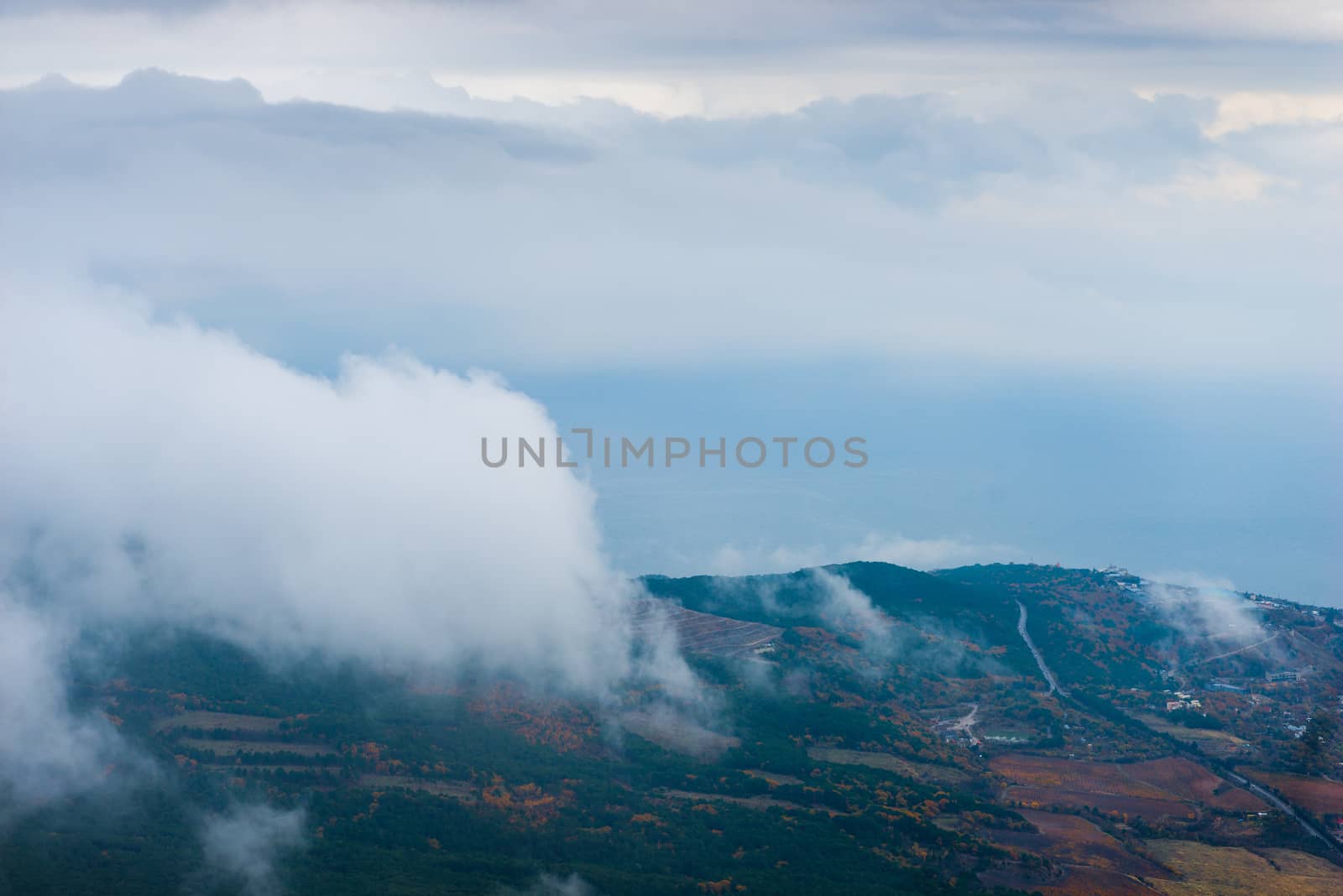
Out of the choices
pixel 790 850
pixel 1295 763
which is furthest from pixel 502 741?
pixel 1295 763

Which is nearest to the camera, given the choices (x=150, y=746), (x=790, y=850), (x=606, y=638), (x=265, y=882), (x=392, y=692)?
(x=265, y=882)

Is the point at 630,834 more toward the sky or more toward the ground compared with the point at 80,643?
more toward the ground

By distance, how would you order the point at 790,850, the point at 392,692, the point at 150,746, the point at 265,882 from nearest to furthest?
1. the point at 265,882
2. the point at 790,850
3. the point at 150,746
4. the point at 392,692

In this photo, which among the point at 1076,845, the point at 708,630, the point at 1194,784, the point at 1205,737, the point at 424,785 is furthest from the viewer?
the point at 708,630

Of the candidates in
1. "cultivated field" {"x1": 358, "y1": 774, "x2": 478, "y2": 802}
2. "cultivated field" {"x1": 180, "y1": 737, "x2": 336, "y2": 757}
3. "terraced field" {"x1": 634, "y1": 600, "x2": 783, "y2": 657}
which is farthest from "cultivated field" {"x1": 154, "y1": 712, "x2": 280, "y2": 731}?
"terraced field" {"x1": 634, "y1": 600, "x2": 783, "y2": 657}

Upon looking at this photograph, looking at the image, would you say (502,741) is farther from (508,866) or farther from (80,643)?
(80,643)

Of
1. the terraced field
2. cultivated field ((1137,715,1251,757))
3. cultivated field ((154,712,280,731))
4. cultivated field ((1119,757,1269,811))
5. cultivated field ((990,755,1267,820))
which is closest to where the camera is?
cultivated field ((154,712,280,731))

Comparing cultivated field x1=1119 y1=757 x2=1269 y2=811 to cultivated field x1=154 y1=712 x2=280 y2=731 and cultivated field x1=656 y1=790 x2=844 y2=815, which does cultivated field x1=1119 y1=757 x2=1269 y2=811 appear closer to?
cultivated field x1=656 y1=790 x2=844 y2=815

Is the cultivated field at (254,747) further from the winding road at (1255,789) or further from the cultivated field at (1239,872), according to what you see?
the winding road at (1255,789)

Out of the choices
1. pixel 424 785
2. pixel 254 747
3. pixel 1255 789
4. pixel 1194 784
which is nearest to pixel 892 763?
pixel 1194 784

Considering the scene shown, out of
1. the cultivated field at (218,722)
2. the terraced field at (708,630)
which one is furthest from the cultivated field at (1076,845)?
the cultivated field at (218,722)

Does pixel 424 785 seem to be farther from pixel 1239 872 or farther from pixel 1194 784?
pixel 1194 784
